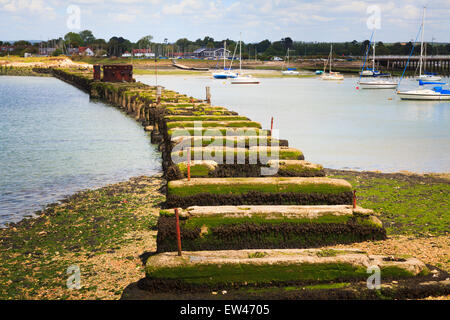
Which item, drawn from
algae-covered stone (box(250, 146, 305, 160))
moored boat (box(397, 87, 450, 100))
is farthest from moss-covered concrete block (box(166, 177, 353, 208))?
moored boat (box(397, 87, 450, 100))

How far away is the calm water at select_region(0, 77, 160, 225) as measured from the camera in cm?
2336

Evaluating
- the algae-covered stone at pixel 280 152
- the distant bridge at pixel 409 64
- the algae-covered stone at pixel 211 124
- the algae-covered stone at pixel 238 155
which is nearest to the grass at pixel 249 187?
the algae-covered stone at pixel 238 155

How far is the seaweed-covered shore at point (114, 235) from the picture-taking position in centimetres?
1291

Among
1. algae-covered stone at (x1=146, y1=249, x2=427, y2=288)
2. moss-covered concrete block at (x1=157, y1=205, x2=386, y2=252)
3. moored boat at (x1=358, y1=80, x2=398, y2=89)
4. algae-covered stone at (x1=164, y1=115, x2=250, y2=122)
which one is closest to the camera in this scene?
algae-covered stone at (x1=146, y1=249, x2=427, y2=288)

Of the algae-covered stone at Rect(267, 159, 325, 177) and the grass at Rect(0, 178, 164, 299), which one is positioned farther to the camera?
the algae-covered stone at Rect(267, 159, 325, 177)

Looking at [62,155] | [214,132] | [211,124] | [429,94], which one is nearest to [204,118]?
[211,124]

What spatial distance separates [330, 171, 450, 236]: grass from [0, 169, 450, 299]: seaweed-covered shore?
32 millimetres

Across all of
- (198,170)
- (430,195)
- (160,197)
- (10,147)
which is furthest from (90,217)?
(10,147)

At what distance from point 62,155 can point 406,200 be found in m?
22.5

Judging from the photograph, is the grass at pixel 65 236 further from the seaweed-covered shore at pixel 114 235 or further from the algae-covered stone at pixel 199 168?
the algae-covered stone at pixel 199 168

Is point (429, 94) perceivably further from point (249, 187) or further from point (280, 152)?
point (249, 187)

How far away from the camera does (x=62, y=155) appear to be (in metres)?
33.6

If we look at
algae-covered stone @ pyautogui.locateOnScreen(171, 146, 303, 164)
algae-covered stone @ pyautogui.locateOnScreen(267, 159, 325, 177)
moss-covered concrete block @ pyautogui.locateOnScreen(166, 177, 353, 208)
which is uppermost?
algae-covered stone @ pyautogui.locateOnScreen(171, 146, 303, 164)

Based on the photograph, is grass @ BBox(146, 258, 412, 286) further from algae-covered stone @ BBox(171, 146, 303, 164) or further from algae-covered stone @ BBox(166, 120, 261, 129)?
algae-covered stone @ BBox(166, 120, 261, 129)
